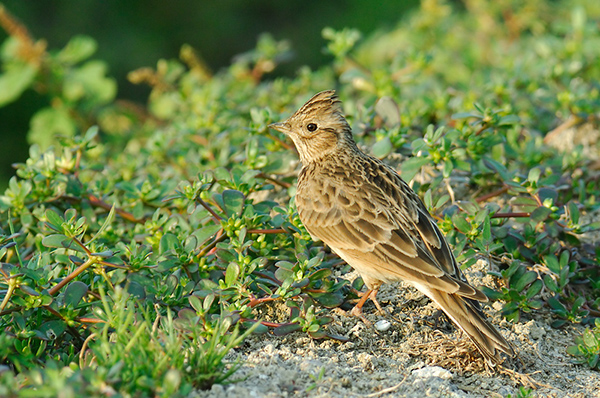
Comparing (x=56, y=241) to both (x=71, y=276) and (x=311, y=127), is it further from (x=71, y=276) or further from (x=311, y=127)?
(x=311, y=127)

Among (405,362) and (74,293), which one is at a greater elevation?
(74,293)

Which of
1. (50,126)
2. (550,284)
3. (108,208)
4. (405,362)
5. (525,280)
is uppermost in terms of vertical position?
(50,126)

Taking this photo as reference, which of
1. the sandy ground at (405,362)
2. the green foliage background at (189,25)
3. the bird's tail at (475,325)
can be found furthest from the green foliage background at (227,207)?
the green foliage background at (189,25)

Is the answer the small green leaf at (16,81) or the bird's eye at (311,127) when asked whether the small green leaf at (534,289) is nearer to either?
the bird's eye at (311,127)

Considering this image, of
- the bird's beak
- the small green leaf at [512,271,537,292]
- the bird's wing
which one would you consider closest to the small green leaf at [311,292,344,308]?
the bird's wing

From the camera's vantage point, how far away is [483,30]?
9.15m

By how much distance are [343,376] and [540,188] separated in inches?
79.9

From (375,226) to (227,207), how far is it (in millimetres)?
896

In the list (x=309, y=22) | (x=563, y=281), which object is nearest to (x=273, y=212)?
(x=563, y=281)

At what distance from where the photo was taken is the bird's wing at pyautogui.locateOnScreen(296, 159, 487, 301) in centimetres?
380

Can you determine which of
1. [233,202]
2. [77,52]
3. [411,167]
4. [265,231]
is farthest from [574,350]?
[77,52]

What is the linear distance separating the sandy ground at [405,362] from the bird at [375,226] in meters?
0.15

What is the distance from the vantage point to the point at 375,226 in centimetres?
405

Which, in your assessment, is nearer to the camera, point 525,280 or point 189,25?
point 525,280
